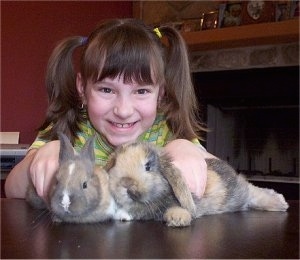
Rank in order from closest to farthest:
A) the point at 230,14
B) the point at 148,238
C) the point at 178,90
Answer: the point at 148,238 → the point at 178,90 → the point at 230,14

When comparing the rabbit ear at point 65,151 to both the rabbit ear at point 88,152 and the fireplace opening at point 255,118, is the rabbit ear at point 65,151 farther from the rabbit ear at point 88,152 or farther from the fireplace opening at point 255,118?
the fireplace opening at point 255,118

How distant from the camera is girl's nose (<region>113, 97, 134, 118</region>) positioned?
0.93 meters

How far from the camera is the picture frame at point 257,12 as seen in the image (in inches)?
109

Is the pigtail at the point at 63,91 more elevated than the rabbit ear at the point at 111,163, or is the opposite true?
the pigtail at the point at 63,91

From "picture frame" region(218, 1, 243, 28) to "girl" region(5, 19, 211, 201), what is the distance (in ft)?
5.55

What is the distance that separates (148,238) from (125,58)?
1.68 ft

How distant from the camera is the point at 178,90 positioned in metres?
1.21

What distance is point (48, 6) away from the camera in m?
2.92

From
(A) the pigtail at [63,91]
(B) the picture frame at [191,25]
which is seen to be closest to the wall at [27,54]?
(B) the picture frame at [191,25]

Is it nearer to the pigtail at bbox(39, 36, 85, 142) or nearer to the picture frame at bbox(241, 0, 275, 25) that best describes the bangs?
the pigtail at bbox(39, 36, 85, 142)

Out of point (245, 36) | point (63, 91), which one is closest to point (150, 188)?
point (63, 91)

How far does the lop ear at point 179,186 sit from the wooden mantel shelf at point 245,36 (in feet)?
7.15

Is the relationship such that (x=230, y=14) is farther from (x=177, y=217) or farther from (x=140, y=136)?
(x=177, y=217)

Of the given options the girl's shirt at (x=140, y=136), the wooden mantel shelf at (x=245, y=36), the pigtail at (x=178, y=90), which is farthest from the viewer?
the wooden mantel shelf at (x=245, y=36)
